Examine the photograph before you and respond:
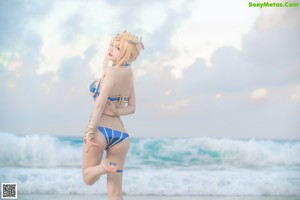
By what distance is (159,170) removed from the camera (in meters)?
9.23

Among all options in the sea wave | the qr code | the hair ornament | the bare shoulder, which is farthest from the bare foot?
the sea wave

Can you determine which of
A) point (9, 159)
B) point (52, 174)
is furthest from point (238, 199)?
point (9, 159)

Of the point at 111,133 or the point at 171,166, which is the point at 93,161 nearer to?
the point at 111,133

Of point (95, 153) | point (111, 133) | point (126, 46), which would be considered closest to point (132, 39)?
point (126, 46)

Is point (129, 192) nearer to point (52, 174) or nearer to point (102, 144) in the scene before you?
point (52, 174)

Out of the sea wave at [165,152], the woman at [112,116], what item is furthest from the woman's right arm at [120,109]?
the sea wave at [165,152]

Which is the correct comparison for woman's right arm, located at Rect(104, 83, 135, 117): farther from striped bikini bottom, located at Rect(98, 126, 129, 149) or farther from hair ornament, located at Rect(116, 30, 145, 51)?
hair ornament, located at Rect(116, 30, 145, 51)

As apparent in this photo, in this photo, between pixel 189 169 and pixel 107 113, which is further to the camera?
pixel 189 169

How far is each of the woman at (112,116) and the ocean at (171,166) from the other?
3470mm

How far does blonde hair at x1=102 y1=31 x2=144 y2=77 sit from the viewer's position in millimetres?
4297

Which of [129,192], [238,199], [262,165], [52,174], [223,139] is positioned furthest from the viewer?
[223,139]

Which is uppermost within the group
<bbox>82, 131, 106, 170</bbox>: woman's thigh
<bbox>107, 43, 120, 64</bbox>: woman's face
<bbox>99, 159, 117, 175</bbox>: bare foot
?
<bbox>107, 43, 120, 64</bbox>: woman's face

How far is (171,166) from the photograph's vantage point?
386 inches

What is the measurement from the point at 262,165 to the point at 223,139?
1156 millimetres
